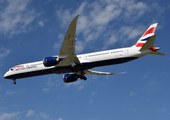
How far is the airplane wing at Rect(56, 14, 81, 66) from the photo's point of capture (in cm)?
2381

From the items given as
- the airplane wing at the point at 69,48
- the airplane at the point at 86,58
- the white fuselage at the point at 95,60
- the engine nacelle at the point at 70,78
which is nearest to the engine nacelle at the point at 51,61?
the airplane at the point at 86,58

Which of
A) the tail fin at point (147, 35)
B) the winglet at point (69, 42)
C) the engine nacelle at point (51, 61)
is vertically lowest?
the engine nacelle at point (51, 61)

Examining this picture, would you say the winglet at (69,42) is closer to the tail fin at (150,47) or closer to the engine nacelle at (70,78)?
the engine nacelle at (70,78)

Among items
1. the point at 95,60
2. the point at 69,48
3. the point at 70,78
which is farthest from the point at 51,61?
the point at 70,78

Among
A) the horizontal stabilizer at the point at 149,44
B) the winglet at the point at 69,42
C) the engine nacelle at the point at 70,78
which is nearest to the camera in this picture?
the winglet at the point at 69,42

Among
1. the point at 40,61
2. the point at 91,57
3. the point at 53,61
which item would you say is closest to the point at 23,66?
the point at 40,61

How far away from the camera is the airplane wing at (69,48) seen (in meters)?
23.8

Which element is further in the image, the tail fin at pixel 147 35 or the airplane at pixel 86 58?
the tail fin at pixel 147 35

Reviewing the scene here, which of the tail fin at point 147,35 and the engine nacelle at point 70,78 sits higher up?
the tail fin at point 147,35

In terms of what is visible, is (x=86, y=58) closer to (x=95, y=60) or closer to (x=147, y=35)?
(x=95, y=60)

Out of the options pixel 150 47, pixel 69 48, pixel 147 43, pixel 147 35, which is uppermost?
pixel 147 35

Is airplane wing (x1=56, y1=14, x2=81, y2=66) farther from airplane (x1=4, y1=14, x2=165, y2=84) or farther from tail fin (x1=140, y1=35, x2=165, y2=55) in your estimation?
tail fin (x1=140, y1=35, x2=165, y2=55)

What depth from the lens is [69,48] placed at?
27.3 m

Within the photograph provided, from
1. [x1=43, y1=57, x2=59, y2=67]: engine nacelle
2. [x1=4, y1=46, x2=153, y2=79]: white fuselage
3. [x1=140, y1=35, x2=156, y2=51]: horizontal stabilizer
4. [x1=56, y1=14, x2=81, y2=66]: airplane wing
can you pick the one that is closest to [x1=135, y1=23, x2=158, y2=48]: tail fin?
[x1=4, y1=46, x2=153, y2=79]: white fuselage
